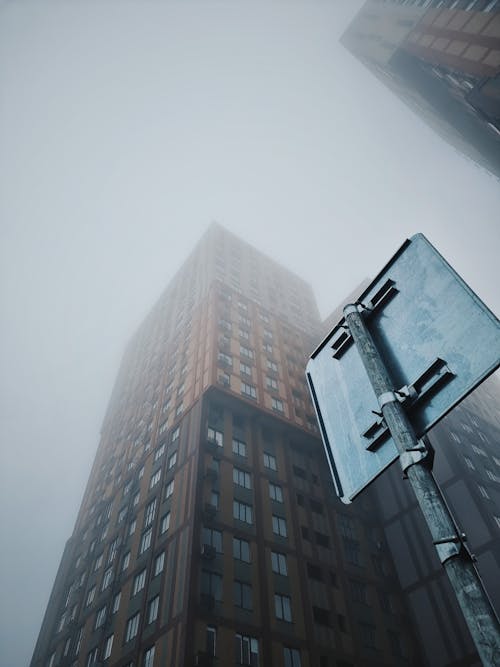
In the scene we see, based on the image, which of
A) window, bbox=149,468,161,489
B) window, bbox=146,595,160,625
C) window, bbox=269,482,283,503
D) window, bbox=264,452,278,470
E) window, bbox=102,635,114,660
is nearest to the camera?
window, bbox=146,595,160,625

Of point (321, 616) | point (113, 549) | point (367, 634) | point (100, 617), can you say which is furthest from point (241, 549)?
point (113, 549)

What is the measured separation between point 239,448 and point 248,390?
244 inches

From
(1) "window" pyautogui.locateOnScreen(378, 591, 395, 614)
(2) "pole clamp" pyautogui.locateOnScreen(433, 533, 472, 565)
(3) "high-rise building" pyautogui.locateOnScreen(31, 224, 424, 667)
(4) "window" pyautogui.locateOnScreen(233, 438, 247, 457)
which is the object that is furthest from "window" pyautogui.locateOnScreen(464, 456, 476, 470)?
(2) "pole clamp" pyautogui.locateOnScreen(433, 533, 472, 565)

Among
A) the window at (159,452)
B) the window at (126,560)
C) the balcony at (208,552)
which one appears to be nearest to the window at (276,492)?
the balcony at (208,552)

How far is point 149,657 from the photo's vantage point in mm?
21547

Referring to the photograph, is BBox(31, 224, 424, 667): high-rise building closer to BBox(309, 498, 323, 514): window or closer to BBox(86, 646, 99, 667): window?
BBox(309, 498, 323, 514): window

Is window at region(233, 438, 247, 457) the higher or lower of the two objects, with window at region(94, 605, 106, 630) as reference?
higher

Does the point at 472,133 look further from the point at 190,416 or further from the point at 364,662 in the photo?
the point at 364,662

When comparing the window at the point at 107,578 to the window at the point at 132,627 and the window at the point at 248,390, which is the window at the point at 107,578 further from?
the window at the point at 248,390

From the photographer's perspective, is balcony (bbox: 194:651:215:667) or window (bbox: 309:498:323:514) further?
window (bbox: 309:498:323:514)

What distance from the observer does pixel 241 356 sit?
4169 centimetres

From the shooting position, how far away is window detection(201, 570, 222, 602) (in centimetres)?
2292

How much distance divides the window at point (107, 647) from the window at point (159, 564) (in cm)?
512

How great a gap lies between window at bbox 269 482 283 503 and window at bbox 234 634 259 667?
10129mm
